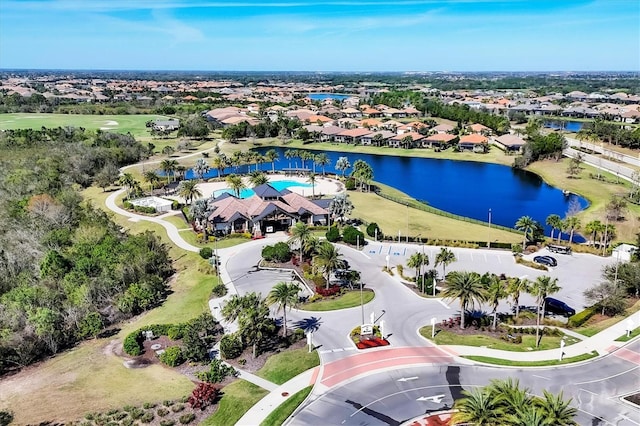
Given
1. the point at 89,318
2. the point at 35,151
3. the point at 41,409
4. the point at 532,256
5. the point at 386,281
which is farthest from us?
the point at 35,151

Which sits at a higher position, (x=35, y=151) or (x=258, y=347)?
(x=35, y=151)

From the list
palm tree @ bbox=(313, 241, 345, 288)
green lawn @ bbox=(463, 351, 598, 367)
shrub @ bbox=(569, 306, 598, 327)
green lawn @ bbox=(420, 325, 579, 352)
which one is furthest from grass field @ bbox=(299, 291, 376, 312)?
shrub @ bbox=(569, 306, 598, 327)

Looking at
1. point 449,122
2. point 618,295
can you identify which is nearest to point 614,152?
point 449,122

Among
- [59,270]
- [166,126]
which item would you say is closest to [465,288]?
[59,270]

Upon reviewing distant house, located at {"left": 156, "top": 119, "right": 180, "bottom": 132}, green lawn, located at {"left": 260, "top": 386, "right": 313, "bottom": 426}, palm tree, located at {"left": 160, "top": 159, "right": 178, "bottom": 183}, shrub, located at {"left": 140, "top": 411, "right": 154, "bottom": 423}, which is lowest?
shrub, located at {"left": 140, "top": 411, "right": 154, "bottom": 423}

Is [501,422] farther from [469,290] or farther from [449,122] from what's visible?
[449,122]

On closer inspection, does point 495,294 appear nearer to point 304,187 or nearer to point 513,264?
point 513,264

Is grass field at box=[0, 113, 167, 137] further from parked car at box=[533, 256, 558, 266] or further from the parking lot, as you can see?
parked car at box=[533, 256, 558, 266]
